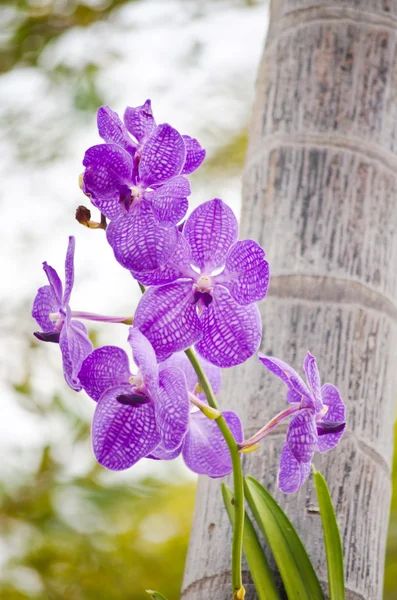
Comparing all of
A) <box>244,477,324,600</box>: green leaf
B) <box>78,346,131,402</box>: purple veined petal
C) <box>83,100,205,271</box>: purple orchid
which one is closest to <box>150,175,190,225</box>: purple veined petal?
<box>83,100,205,271</box>: purple orchid

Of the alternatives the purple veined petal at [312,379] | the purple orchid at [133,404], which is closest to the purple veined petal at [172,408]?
the purple orchid at [133,404]

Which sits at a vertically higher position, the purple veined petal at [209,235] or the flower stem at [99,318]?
the purple veined petal at [209,235]

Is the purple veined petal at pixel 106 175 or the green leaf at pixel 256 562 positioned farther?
the green leaf at pixel 256 562

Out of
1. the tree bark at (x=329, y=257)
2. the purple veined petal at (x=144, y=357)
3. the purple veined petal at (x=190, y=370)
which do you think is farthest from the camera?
the tree bark at (x=329, y=257)

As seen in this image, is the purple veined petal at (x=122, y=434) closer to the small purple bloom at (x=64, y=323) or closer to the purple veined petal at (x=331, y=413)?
the small purple bloom at (x=64, y=323)

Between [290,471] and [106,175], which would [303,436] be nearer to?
[290,471]

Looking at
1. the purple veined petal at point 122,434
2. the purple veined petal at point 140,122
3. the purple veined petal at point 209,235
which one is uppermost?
the purple veined petal at point 140,122

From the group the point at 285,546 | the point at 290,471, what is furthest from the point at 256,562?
the point at 290,471

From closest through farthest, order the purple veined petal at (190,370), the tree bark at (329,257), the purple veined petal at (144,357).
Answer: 1. the purple veined petal at (144,357)
2. the purple veined petal at (190,370)
3. the tree bark at (329,257)

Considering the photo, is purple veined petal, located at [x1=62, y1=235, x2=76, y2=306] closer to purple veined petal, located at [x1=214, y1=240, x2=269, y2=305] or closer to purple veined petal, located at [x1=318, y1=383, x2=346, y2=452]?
purple veined petal, located at [x1=214, y1=240, x2=269, y2=305]
